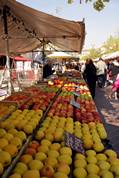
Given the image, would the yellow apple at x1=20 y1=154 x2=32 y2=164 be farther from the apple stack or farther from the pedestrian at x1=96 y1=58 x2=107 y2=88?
the pedestrian at x1=96 y1=58 x2=107 y2=88

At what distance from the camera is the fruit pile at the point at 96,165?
240 centimetres

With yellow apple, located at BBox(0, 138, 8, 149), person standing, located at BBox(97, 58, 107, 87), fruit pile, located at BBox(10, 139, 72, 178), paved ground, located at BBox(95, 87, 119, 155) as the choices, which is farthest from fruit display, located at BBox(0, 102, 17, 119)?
person standing, located at BBox(97, 58, 107, 87)

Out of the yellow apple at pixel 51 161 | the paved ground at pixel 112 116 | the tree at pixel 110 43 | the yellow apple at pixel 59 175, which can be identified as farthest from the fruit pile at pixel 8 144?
the tree at pixel 110 43

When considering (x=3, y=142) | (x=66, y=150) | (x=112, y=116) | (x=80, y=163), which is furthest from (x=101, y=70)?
(x=80, y=163)

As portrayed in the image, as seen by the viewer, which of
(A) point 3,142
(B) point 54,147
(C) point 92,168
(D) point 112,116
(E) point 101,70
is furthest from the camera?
(E) point 101,70

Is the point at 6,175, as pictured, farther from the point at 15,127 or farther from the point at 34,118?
the point at 34,118

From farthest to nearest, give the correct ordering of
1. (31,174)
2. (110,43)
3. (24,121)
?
(110,43) → (24,121) → (31,174)

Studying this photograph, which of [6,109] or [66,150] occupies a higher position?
[6,109]

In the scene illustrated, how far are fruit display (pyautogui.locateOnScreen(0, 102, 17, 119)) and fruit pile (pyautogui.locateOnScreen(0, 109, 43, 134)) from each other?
0.06 metres

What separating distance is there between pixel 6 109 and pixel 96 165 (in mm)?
1929

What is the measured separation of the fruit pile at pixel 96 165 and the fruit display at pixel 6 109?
4.18ft

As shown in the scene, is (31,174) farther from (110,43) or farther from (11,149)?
(110,43)

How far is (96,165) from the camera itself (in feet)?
8.50

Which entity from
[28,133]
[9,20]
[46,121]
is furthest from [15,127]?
[9,20]
